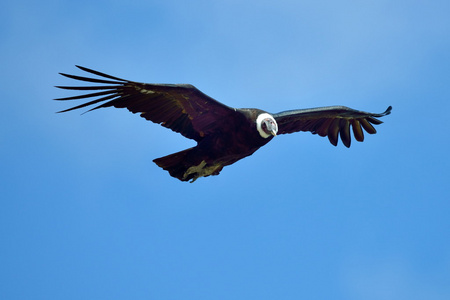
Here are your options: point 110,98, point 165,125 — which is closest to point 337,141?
point 165,125

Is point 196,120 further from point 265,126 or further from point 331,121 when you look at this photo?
point 331,121

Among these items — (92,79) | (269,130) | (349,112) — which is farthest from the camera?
(349,112)

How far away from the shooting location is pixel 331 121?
1727 centimetres

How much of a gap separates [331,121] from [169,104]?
4.21 m

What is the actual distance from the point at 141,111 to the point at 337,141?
4.98 metres

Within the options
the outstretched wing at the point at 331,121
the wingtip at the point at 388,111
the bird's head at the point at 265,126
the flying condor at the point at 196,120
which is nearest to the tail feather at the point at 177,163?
the flying condor at the point at 196,120

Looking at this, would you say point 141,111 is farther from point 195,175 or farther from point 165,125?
point 195,175

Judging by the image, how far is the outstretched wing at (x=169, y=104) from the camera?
14.0m

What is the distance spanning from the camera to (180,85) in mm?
14094

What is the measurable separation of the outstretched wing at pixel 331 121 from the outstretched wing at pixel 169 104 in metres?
1.54

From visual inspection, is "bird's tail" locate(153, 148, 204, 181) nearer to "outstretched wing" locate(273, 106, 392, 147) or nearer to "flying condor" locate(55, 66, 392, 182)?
"flying condor" locate(55, 66, 392, 182)

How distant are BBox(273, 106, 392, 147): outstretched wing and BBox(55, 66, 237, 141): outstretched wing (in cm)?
154

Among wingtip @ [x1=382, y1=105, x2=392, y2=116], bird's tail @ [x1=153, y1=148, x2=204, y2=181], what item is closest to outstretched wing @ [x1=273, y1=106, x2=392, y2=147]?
wingtip @ [x1=382, y1=105, x2=392, y2=116]

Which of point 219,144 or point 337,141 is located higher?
point 337,141
